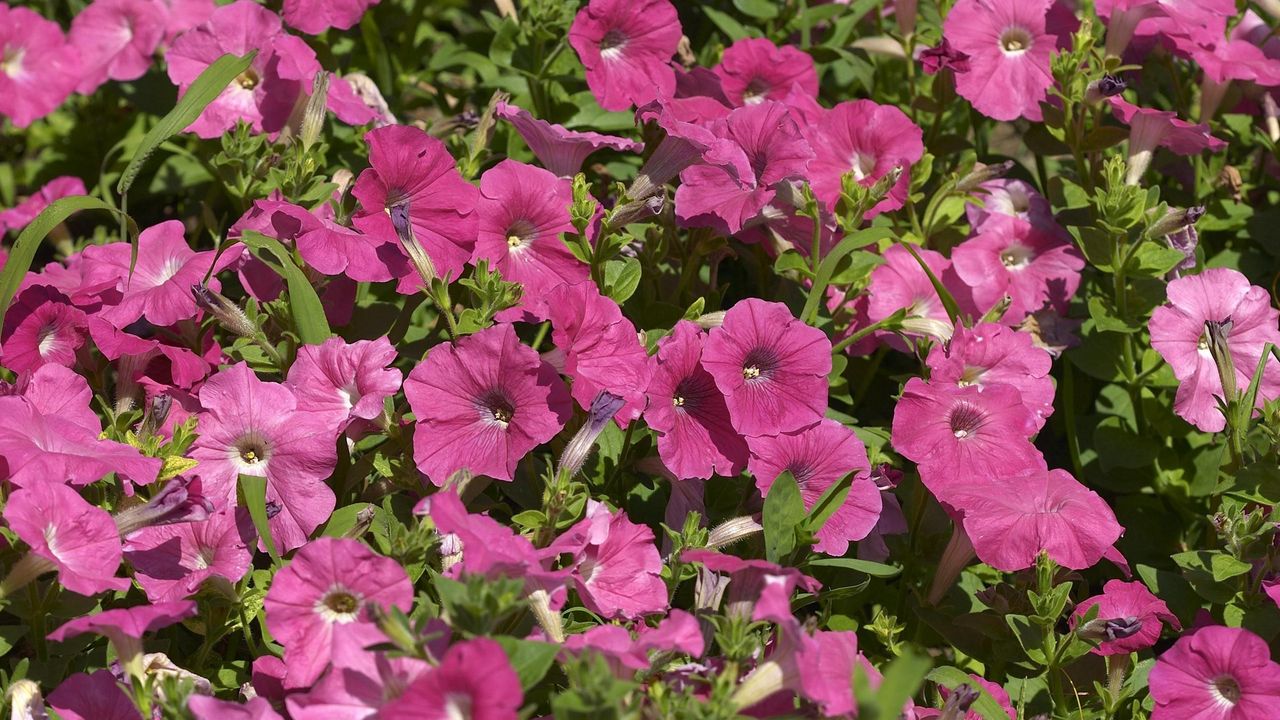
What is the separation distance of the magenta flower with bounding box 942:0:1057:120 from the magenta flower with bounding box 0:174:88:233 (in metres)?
2.20

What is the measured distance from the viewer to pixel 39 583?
195cm

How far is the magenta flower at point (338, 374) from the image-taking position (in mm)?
2059

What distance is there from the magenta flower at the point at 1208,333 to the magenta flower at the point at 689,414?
0.89m

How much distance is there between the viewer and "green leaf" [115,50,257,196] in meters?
2.23

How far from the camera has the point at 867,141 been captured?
2.62 metres

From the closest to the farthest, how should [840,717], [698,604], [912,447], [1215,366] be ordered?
[840,717], [698,604], [912,447], [1215,366]

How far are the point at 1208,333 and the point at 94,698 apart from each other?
81.4 inches

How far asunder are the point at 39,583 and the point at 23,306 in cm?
60

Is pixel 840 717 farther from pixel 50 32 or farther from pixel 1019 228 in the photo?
pixel 50 32

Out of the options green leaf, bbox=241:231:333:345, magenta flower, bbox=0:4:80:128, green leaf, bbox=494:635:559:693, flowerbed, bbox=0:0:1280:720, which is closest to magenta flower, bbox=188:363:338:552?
flowerbed, bbox=0:0:1280:720

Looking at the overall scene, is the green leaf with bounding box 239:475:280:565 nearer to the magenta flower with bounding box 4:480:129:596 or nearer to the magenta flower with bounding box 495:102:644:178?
the magenta flower with bounding box 4:480:129:596

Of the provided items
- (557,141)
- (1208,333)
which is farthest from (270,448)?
(1208,333)

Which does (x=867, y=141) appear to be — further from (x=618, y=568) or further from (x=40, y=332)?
(x=40, y=332)

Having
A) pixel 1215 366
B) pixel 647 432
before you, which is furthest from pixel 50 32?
pixel 1215 366
